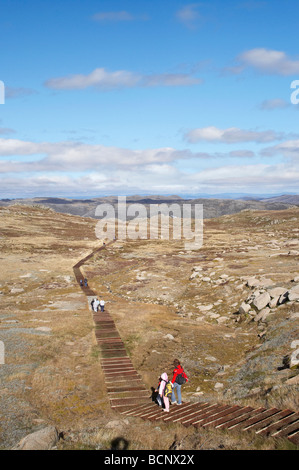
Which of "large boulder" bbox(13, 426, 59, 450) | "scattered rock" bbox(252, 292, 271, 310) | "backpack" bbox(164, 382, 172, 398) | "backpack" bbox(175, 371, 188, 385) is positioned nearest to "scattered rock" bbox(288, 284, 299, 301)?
"scattered rock" bbox(252, 292, 271, 310)

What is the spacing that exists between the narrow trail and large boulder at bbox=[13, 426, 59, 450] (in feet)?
15.8

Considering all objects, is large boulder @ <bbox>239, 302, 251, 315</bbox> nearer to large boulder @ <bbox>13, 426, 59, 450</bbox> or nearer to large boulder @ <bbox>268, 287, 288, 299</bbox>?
large boulder @ <bbox>268, 287, 288, 299</bbox>

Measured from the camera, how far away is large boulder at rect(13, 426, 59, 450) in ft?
37.1

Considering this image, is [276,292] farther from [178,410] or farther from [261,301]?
[178,410]

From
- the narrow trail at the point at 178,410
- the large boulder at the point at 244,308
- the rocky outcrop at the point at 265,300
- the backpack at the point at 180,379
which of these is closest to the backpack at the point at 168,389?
the backpack at the point at 180,379

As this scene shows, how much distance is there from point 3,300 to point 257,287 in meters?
31.5

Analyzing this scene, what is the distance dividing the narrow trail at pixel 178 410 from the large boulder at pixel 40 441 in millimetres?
4826

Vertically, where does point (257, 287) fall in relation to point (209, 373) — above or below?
above

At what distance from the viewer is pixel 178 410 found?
1608 cm

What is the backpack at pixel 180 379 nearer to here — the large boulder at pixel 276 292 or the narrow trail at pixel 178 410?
the narrow trail at pixel 178 410

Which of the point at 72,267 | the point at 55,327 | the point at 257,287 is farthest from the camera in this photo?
the point at 72,267
